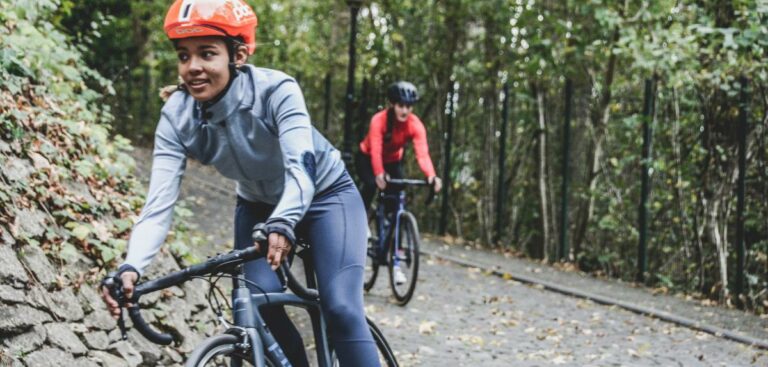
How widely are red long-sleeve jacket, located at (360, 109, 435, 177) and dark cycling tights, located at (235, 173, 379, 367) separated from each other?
442cm

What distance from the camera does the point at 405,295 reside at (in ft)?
27.6

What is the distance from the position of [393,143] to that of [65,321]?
14.0 ft

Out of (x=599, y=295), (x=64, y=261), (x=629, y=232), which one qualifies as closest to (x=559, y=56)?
(x=629, y=232)

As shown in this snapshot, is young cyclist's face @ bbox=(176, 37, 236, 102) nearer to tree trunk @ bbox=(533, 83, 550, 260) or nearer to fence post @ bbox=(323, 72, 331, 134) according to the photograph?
tree trunk @ bbox=(533, 83, 550, 260)

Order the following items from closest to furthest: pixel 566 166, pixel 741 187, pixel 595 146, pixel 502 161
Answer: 1. pixel 741 187
2. pixel 566 166
3. pixel 595 146
4. pixel 502 161

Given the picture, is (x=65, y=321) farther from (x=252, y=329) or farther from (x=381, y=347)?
(x=252, y=329)

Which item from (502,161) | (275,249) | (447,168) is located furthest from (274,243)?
(447,168)

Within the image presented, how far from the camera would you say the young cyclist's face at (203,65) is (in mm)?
3102

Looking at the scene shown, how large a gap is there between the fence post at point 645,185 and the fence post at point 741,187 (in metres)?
1.41

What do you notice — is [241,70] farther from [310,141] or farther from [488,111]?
[488,111]

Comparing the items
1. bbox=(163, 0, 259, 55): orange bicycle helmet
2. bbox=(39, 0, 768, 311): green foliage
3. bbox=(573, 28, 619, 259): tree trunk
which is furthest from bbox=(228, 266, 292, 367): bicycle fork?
→ bbox=(573, 28, 619, 259): tree trunk

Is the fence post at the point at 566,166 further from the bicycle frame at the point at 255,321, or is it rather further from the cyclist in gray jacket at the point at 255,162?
the bicycle frame at the point at 255,321

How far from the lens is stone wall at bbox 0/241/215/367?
4.23 meters

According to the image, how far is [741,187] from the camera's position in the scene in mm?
9586
